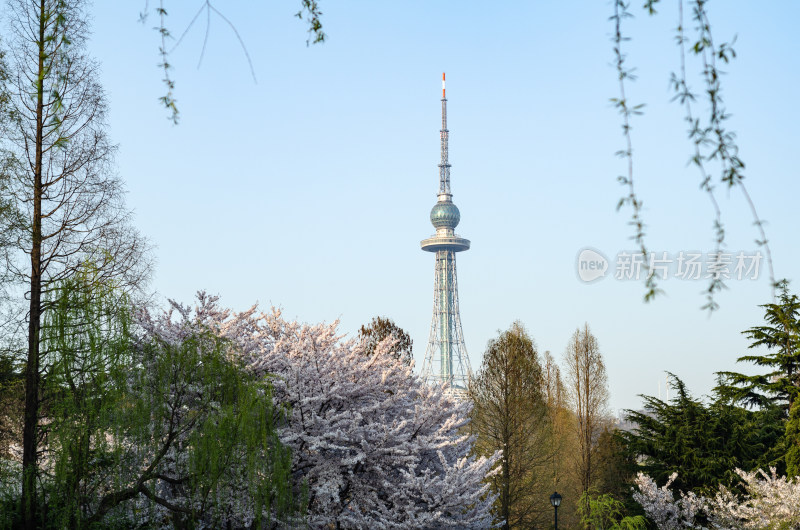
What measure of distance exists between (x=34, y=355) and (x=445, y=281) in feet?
307

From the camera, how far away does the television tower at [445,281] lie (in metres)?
98.7

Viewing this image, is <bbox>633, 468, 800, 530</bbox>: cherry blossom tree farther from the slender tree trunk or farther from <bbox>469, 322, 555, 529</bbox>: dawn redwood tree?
the slender tree trunk

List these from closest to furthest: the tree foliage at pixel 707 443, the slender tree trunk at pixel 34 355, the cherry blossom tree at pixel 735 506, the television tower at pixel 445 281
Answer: the slender tree trunk at pixel 34 355 < the cherry blossom tree at pixel 735 506 < the tree foliage at pixel 707 443 < the television tower at pixel 445 281

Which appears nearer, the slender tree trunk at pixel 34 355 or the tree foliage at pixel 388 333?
the slender tree trunk at pixel 34 355

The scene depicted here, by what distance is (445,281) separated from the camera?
346 ft

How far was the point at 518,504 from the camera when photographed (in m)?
24.6

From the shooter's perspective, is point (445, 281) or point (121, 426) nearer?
point (121, 426)

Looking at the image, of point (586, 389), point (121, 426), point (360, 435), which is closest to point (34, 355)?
point (121, 426)

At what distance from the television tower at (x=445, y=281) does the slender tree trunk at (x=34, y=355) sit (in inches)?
2916

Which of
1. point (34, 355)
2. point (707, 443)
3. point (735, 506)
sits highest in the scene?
point (34, 355)

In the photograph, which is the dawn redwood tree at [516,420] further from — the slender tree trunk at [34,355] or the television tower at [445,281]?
the television tower at [445,281]

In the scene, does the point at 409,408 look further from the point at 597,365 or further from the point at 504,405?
the point at 597,365

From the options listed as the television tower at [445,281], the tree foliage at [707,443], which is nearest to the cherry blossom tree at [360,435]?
the tree foliage at [707,443]

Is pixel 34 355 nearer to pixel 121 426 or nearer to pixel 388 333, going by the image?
pixel 121 426
